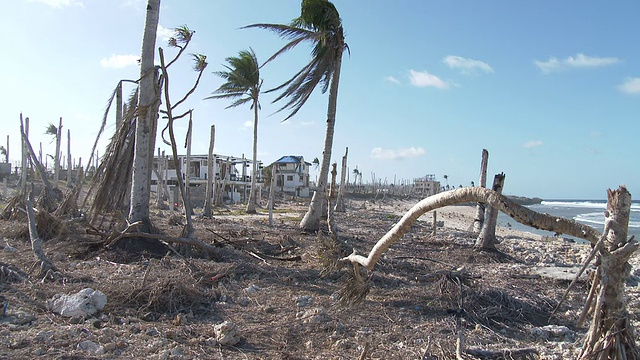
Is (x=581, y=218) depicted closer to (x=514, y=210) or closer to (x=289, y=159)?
(x=289, y=159)

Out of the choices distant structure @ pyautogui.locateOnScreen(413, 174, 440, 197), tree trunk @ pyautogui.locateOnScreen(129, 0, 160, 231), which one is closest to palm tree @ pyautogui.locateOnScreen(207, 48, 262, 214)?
tree trunk @ pyautogui.locateOnScreen(129, 0, 160, 231)

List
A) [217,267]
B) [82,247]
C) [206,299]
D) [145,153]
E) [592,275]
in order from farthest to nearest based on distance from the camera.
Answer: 1. [145,153]
2. [82,247]
3. [217,267]
4. [206,299]
5. [592,275]

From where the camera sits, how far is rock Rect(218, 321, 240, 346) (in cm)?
394

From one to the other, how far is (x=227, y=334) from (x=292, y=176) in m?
49.6

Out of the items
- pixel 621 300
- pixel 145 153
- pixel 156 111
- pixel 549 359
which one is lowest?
pixel 549 359

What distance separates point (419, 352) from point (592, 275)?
175cm

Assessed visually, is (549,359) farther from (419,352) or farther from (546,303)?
(546,303)

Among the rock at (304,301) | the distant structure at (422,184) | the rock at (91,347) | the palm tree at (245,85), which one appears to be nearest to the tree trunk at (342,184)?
the palm tree at (245,85)

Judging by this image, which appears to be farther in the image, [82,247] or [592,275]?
[82,247]

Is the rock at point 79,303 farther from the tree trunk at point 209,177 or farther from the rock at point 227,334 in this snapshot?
the tree trunk at point 209,177

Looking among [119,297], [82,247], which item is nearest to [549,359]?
[119,297]

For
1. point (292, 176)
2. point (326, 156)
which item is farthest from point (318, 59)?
point (292, 176)

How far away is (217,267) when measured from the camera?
6.39 m

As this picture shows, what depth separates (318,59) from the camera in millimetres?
12125
